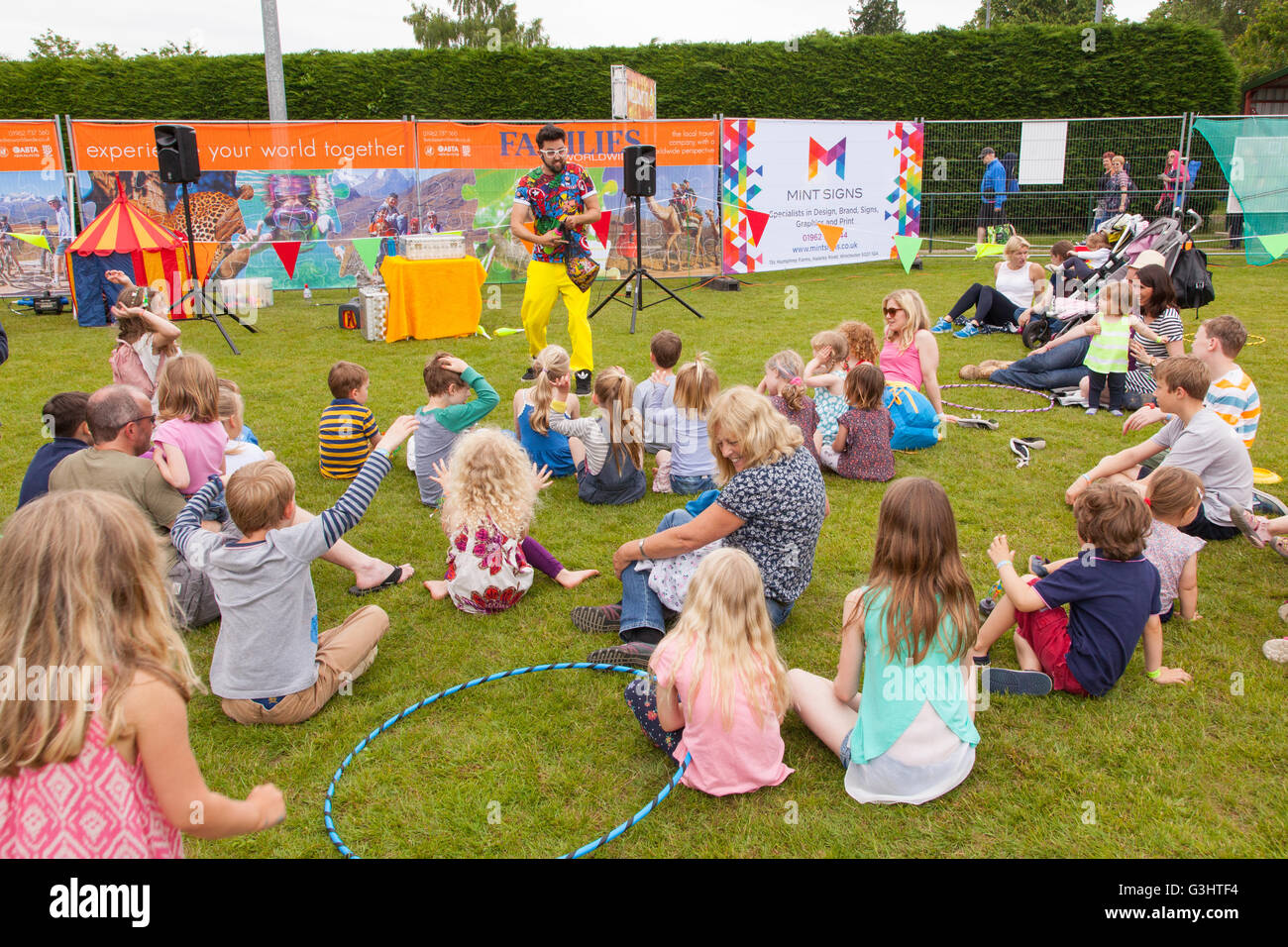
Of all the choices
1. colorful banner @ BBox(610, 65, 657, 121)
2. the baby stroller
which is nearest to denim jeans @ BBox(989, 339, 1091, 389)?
Result: the baby stroller

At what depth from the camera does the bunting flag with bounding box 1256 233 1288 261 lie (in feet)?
48.8

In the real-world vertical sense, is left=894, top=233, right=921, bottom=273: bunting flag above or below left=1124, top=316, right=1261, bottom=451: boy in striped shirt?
above

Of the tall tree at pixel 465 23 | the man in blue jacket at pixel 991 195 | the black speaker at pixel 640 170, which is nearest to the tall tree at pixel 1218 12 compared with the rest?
the tall tree at pixel 465 23

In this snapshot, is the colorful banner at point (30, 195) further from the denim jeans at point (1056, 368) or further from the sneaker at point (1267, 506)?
the sneaker at point (1267, 506)

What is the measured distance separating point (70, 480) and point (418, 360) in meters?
5.76

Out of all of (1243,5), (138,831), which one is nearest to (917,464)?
(138,831)

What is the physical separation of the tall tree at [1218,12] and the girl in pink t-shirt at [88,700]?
71.1 m

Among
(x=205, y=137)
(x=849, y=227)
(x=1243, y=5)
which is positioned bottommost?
(x=849, y=227)

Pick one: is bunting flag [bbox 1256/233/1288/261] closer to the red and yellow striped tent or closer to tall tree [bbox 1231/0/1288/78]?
the red and yellow striped tent

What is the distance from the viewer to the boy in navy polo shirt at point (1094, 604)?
11.0 feet

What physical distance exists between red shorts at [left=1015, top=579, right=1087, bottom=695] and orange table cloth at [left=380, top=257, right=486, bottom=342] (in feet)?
28.1

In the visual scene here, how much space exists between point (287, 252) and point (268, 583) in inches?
460

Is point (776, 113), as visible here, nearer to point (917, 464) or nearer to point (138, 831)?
point (917, 464)
